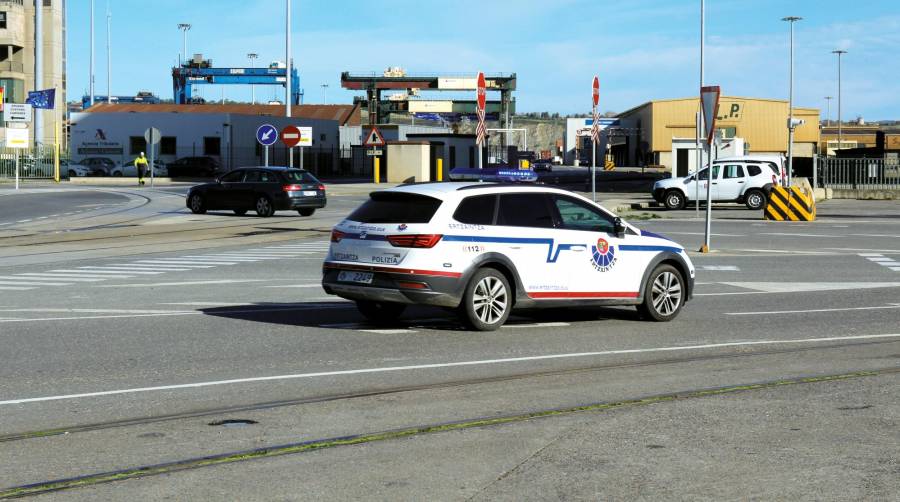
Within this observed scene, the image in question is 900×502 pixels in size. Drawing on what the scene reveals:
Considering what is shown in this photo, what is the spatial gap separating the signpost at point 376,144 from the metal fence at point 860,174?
2026 cm

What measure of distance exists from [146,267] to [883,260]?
12882 millimetres

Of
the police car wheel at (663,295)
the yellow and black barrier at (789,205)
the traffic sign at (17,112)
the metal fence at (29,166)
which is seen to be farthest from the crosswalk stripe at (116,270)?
the metal fence at (29,166)

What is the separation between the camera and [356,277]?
12102mm

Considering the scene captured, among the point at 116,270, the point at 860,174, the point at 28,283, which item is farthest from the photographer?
the point at 860,174

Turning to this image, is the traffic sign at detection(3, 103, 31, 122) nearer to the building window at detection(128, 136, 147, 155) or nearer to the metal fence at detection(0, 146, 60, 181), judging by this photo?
the metal fence at detection(0, 146, 60, 181)

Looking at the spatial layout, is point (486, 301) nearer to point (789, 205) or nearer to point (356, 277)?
point (356, 277)

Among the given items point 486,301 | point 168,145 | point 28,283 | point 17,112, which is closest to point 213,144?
point 168,145

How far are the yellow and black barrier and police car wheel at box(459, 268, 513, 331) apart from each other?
25.6m

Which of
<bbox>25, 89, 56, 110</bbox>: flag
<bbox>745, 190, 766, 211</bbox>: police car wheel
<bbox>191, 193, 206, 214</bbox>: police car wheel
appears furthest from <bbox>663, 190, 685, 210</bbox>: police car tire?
<bbox>25, 89, 56, 110</bbox>: flag

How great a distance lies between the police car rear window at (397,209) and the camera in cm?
1195

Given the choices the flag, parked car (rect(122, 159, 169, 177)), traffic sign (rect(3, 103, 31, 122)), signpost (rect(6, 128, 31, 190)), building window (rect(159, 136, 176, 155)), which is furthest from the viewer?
building window (rect(159, 136, 176, 155))

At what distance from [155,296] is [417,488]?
1008 centimetres

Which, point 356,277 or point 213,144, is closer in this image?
point 356,277

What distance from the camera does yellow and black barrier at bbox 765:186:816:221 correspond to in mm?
35969
